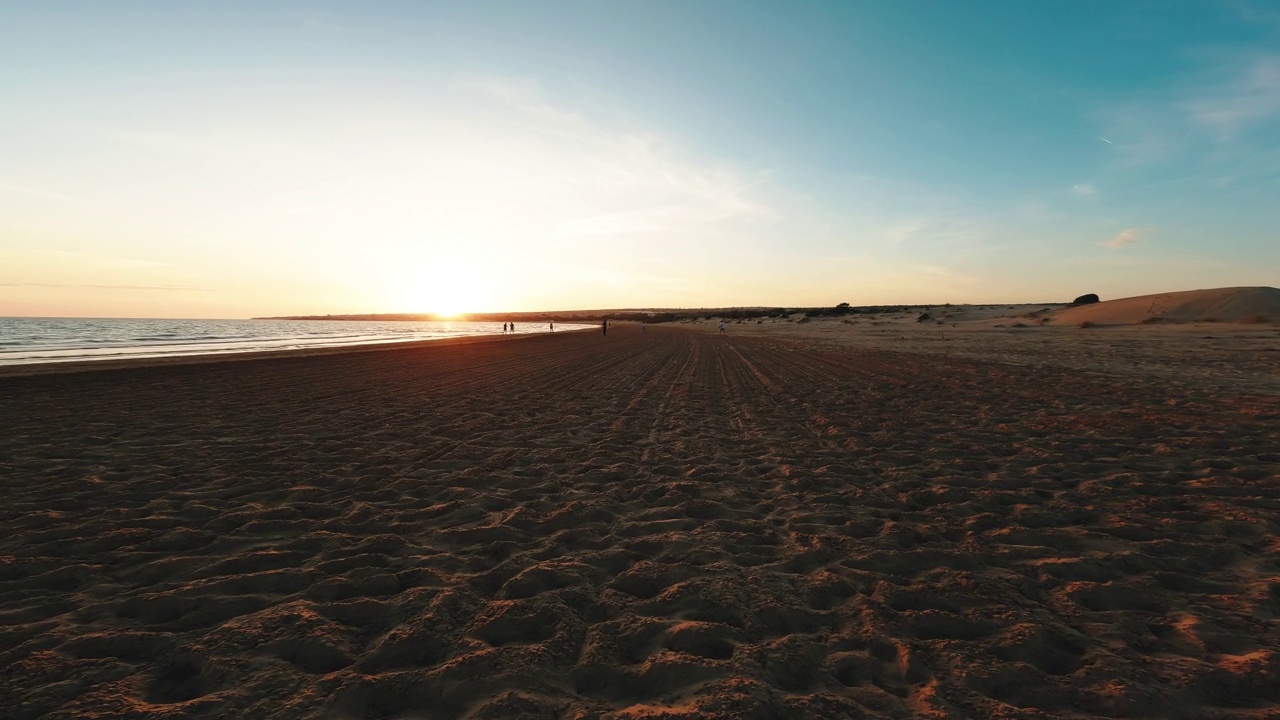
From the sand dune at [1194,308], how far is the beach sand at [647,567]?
109ft

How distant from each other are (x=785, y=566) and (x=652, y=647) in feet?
4.88

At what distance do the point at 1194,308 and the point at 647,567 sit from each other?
47830mm

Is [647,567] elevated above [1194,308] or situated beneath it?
situated beneath

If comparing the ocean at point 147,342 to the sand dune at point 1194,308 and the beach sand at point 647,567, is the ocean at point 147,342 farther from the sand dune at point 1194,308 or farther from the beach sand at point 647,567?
the sand dune at point 1194,308

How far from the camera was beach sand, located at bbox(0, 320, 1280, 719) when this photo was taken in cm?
271

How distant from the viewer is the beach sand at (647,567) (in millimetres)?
A: 2705

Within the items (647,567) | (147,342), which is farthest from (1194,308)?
(147,342)

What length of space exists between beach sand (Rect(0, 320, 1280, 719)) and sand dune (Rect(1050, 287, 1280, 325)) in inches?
1303

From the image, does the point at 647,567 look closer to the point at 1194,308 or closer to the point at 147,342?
the point at 1194,308

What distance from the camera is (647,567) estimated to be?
4.12 meters

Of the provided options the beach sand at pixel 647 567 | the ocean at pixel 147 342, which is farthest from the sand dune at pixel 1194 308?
the ocean at pixel 147 342

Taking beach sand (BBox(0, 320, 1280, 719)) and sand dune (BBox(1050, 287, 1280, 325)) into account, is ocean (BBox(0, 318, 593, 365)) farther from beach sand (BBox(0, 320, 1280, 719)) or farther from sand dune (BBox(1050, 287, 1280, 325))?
sand dune (BBox(1050, 287, 1280, 325))

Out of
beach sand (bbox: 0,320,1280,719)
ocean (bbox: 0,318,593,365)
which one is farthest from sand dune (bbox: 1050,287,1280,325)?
ocean (bbox: 0,318,593,365)

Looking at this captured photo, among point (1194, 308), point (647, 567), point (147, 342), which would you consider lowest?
point (647, 567)
